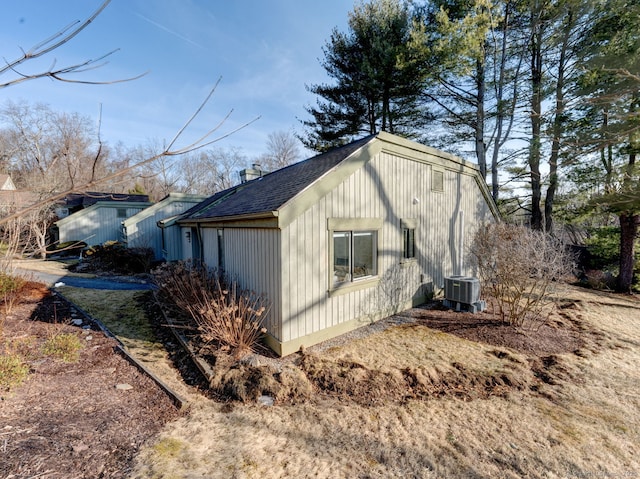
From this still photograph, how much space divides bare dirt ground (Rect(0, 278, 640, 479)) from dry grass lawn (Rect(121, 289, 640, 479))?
0.05ft

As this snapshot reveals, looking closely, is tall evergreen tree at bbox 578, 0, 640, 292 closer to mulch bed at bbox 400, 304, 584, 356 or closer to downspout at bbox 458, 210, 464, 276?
downspout at bbox 458, 210, 464, 276

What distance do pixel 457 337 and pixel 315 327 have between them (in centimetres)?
328

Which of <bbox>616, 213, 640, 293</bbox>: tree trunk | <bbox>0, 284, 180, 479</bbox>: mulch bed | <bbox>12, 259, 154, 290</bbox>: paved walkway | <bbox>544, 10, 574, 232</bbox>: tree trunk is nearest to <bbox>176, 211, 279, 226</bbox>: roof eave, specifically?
<bbox>0, 284, 180, 479</bbox>: mulch bed

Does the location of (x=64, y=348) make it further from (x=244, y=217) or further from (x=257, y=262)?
(x=244, y=217)

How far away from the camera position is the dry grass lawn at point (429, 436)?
304 centimetres

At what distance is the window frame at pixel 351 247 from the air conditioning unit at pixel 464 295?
8.68 feet

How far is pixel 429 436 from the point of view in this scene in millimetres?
3523

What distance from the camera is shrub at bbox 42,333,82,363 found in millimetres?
4934

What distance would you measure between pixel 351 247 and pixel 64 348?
571 centimetres

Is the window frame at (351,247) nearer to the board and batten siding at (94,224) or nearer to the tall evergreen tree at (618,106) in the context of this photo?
the tall evergreen tree at (618,106)

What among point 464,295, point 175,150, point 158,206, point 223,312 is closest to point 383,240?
point 464,295

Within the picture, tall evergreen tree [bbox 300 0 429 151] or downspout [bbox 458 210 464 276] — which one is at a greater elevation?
tall evergreen tree [bbox 300 0 429 151]

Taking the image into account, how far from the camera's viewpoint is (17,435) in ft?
10.2

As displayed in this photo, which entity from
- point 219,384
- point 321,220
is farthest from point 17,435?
point 321,220
